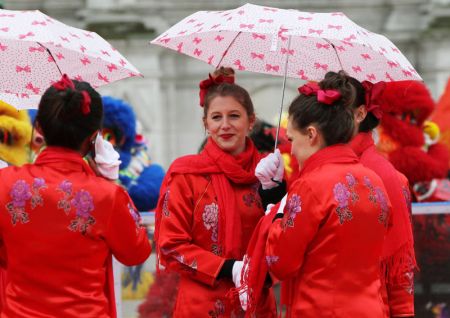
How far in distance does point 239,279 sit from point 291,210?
447 millimetres

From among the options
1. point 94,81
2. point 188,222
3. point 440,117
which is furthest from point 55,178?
point 440,117

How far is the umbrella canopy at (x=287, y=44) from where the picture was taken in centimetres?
417

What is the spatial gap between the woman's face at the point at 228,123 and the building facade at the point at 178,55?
6.12 meters

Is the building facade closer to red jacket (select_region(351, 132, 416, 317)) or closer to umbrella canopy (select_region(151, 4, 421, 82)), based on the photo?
umbrella canopy (select_region(151, 4, 421, 82))

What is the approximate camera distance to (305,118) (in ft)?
12.5

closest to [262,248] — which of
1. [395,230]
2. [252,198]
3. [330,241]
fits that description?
[330,241]

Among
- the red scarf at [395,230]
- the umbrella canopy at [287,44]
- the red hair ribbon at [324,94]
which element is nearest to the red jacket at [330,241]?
the red hair ribbon at [324,94]

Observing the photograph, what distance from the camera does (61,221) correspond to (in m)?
3.56

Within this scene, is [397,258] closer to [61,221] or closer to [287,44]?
[287,44]

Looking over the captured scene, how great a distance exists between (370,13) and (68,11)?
2940 millimetres

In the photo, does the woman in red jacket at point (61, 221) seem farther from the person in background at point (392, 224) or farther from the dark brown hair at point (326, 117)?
the person in background at point (392, 224)

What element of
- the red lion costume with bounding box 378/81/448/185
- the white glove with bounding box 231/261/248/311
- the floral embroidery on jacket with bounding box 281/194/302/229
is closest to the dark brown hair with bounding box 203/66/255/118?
the white glove with bounding box 231/261/248/311

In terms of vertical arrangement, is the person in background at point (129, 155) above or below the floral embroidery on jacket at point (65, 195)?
below

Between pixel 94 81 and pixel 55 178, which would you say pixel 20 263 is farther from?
pixel 94 81
